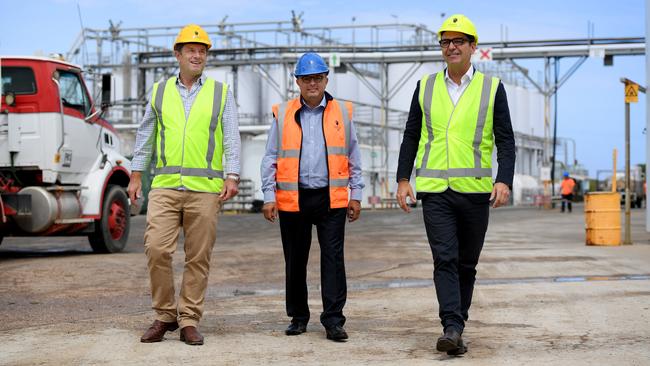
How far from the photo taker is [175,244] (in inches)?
282

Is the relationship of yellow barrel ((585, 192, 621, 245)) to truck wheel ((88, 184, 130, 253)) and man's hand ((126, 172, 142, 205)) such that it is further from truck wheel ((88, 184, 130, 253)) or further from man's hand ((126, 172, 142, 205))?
man's hand ((126, 172, 142, 205))

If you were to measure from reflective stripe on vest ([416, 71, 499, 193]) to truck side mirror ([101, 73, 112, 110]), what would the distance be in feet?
32.5

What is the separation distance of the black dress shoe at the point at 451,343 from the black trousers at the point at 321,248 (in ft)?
3.34

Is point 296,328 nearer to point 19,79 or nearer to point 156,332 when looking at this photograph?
point 156,332

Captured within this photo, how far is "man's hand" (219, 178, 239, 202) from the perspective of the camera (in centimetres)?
717

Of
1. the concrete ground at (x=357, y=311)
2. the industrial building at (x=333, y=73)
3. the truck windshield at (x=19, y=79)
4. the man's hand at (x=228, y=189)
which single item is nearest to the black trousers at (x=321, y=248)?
the concrete ground at (x=357, y=311)

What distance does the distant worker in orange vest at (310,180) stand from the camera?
728cm

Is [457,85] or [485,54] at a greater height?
[485,54]

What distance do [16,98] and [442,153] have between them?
1015cm

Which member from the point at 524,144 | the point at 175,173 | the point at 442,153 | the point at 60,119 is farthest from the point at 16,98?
the point at 524,144

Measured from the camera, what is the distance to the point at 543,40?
163 ft

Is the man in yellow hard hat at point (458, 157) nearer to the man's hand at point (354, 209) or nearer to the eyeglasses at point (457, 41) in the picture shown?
the eyeglasses at point (457, 41)

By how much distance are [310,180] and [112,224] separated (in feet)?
33.7

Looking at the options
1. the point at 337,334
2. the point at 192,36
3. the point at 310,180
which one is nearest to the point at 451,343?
the point at 337,334
